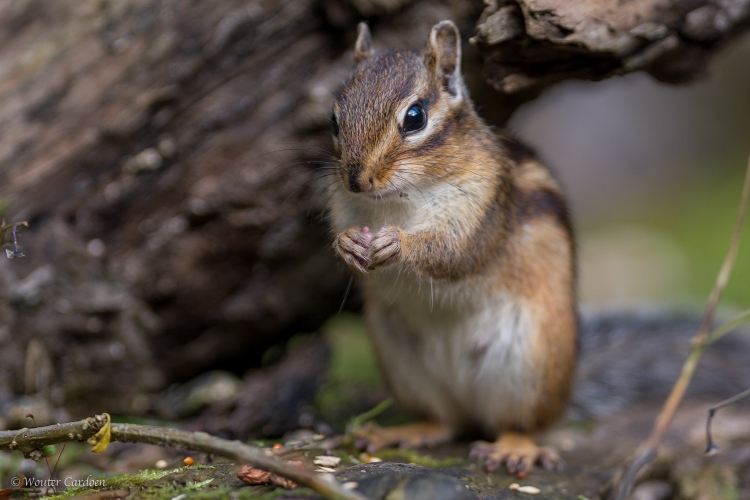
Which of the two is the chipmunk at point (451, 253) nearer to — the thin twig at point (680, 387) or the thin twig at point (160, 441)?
the thin twig at point (680, 387)

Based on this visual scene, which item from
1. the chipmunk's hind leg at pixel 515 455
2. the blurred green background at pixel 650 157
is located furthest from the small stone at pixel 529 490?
the blurred green background at pixel 650 157

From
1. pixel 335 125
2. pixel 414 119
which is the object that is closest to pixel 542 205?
pixel 414 119

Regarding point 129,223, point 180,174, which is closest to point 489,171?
point 180,174

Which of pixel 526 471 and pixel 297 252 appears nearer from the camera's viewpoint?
pixel 526 471

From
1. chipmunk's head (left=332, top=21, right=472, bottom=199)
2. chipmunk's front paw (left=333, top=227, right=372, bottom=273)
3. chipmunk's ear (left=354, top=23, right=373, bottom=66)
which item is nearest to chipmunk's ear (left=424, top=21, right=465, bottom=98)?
chipmunk's head (left=332, top=21, right=472, bottom=199)

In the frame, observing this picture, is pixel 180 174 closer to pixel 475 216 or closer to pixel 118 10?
pixel 118 10

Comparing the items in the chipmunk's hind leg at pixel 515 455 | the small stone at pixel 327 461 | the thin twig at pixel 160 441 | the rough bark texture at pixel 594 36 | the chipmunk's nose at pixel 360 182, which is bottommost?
the chipmunk's hind leg at pixel 515 455
